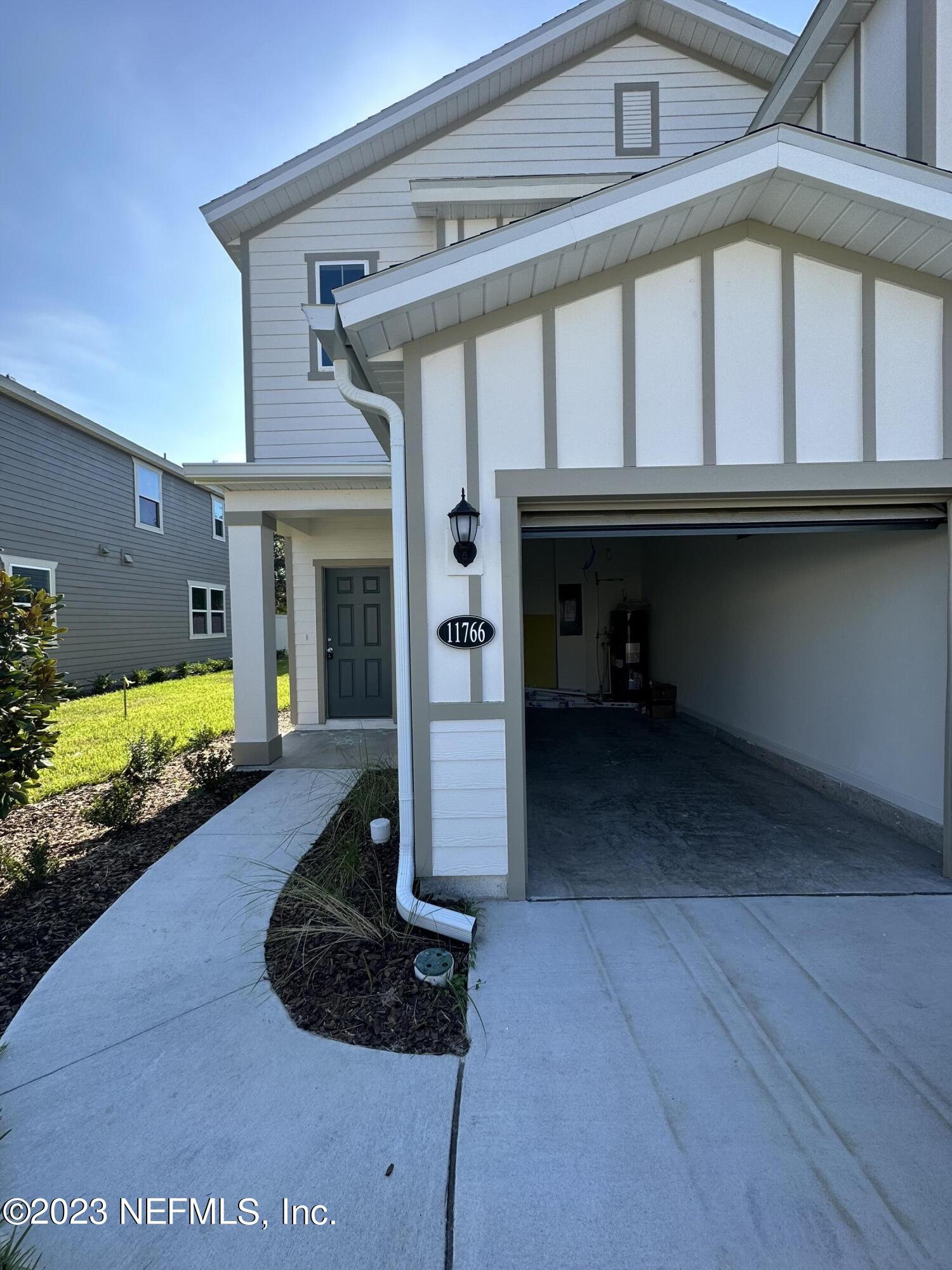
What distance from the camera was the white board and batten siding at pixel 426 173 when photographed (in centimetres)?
670

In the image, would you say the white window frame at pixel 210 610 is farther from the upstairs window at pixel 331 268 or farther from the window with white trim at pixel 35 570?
the upstairs window at pixel 331 268

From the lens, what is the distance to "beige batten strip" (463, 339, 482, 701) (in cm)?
340

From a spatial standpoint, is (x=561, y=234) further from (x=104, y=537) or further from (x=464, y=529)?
(x=104, y=537)

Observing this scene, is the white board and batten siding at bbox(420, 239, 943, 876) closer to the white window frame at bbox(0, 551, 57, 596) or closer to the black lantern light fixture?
the black lantern light fixture

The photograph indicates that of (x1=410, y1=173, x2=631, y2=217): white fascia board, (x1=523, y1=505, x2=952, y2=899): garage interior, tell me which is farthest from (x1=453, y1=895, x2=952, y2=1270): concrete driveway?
(x1=410, y1=173, x2=631, y2=217): white fascia board

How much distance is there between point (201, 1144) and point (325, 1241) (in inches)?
22.8

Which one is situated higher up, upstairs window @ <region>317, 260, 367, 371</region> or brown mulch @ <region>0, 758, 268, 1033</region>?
upstairs window @ <region>317, 260, 367, 371</region>

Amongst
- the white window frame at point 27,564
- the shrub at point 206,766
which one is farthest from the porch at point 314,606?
the white window frame at point 27,564

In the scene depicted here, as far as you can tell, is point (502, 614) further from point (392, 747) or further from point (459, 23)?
point (459, 23)

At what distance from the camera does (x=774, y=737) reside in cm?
646

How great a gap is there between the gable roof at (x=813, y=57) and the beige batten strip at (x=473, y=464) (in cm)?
387

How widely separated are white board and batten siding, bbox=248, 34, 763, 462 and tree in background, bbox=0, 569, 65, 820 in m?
3.30

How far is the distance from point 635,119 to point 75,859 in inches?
366

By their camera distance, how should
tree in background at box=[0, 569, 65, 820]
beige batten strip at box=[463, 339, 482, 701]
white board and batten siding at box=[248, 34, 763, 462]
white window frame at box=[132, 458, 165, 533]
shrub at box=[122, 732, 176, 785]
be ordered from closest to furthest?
beige batten strip at box=[463, 339, 482, 701]
tree in background at box=[0, 569, 65, 820]
shrub at box=[122, 732, 176, 785]
white board and batten siding at box=[248, 34, 763, 462]
white window frame at box=[132, 458, 165, 533]
